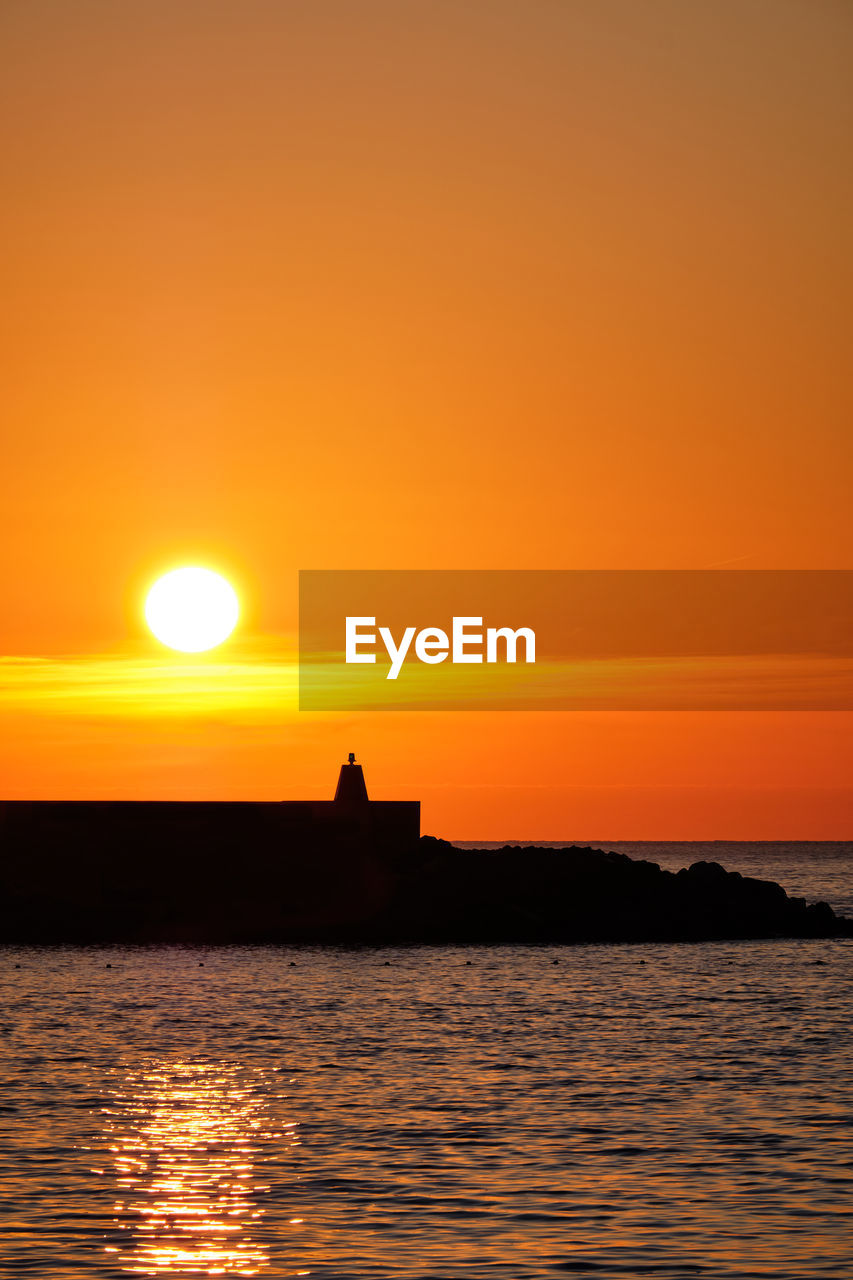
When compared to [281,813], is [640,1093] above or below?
below

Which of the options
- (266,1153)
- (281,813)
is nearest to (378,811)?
(281,813)

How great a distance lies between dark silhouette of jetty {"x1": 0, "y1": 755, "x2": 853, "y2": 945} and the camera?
49875 millimetres

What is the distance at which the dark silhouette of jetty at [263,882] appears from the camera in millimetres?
49875

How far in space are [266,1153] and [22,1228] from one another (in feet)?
13.8

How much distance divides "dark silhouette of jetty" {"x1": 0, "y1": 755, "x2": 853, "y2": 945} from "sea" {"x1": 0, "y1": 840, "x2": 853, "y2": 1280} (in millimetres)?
10152

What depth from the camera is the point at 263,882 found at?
51000mm

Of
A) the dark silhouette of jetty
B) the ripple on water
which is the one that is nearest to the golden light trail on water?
the ripple on water

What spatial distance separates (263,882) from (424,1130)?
3115 cm

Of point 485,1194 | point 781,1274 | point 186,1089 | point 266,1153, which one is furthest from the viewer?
point 186,1089

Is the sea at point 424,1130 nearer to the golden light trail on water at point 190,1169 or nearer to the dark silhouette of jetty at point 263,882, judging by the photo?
→ the golden light trail on water at point 190,1169

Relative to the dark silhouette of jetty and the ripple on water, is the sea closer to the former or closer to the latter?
the ripple on water

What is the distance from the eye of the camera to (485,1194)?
55.1 ft

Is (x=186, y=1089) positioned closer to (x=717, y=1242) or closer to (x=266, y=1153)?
(x=266, y=1153)

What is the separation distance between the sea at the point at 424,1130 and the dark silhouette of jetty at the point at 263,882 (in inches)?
400
